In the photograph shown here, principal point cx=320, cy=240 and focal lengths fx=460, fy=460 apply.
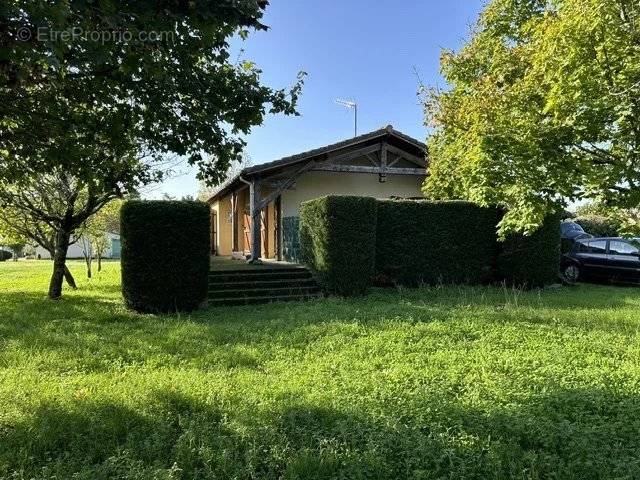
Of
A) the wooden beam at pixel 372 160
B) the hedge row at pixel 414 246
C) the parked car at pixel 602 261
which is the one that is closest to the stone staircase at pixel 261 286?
the hedge row at pixel 414 246

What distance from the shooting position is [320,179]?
16.1 m

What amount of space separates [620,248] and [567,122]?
10.4m

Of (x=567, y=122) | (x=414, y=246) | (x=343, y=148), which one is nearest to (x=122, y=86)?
(x=567, y=122)

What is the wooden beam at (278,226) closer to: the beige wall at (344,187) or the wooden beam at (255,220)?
the beige wall at (344,187)

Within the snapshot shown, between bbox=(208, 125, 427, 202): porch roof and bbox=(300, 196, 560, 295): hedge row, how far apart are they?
7.47 ft

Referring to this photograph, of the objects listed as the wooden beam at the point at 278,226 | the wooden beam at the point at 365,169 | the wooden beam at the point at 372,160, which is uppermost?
the wooden beam at the point at 372,160

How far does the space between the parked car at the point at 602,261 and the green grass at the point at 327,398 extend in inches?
291

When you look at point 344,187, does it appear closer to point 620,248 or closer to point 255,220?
point 255,220

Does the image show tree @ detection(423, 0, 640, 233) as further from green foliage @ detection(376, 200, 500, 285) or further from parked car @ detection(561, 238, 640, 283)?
parked car @ detection(561, 238, 640, 283)

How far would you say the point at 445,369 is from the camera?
199 inches

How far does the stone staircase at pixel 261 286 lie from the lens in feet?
35.2

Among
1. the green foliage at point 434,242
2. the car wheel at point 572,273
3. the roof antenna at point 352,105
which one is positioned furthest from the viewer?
the roof antenna at point 352,105

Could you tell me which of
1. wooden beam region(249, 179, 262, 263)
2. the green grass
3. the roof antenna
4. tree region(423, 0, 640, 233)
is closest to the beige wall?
wooden beam region(249, 179, 262, 263)

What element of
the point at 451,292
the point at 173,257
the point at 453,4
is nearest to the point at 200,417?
the point at 173,257
